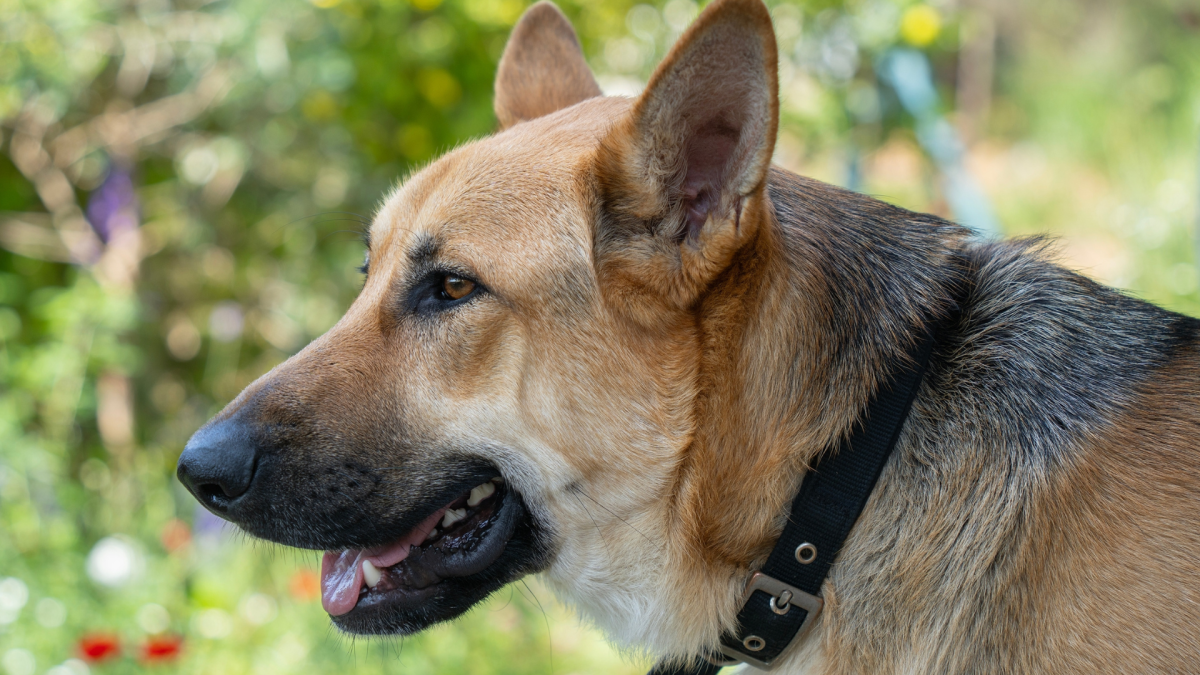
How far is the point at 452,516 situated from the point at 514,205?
33.4 inches

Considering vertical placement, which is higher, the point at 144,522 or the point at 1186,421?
the point at 1186,421

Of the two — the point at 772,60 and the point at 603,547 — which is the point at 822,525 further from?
the point at 772,60

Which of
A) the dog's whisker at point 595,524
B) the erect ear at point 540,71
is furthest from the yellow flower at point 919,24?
the dog's whisker at point 595,524

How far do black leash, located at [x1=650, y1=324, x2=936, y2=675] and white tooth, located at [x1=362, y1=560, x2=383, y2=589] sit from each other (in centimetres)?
96

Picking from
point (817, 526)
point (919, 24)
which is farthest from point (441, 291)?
point (919, 24)

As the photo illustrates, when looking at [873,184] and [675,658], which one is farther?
[873,184]

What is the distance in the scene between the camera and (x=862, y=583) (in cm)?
205

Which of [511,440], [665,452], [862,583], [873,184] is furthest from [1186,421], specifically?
[873,184]

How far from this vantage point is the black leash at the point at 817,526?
2049 millimetres

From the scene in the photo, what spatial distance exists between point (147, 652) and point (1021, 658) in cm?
295

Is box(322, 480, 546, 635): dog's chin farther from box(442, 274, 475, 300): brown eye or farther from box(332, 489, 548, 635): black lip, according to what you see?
box(442, 274, 475, 300): brown eye

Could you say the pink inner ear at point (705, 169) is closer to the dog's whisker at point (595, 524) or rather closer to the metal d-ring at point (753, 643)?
the dog's whisker at point (595, 524)

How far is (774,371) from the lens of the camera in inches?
84.7

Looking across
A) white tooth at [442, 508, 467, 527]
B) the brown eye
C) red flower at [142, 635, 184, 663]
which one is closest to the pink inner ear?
the brown eye
